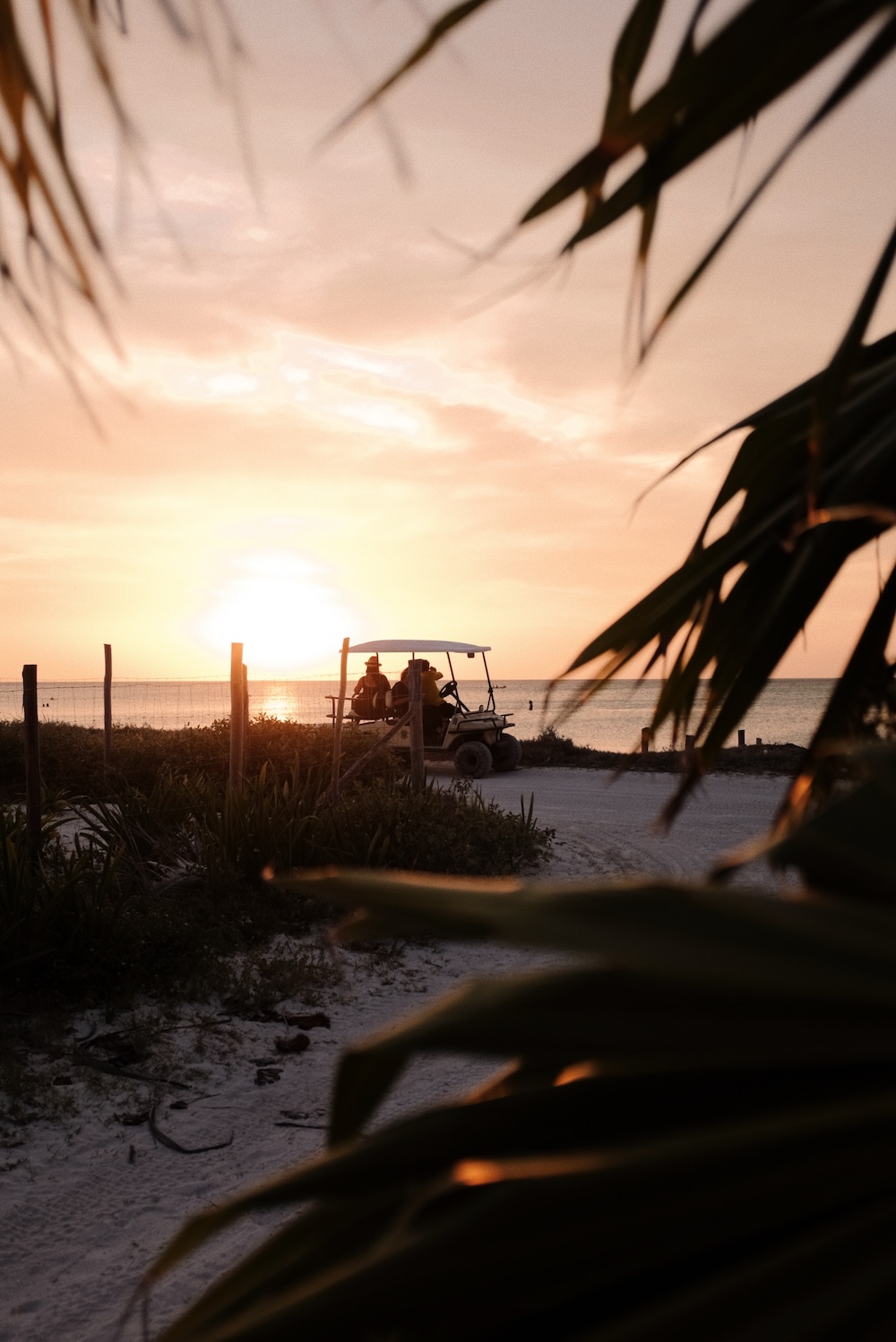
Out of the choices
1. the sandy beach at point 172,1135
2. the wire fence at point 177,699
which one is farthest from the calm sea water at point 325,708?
the sandy beach at point 172,1135

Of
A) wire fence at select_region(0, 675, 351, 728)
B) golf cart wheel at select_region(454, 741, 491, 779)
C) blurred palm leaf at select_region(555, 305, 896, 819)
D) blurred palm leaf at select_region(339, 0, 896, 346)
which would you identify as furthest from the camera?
wire fence at select_region(0, 675, 351, 728)

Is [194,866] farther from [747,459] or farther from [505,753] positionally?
[505,753]

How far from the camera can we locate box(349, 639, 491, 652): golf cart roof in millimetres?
19531

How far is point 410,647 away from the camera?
1955cm

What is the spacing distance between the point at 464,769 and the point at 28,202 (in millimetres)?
18623

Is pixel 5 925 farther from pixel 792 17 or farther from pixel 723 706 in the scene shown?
pixel 792 17

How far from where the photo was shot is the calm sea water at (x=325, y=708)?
55.0 meters

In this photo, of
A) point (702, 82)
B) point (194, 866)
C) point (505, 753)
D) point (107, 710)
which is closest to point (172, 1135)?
point (194, 866)

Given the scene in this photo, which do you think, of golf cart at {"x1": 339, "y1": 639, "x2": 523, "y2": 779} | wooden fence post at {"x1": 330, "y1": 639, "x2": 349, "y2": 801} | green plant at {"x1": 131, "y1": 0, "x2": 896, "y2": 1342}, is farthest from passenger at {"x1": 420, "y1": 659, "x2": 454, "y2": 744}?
green plant at {"x1": 131, "y1": 0, "x2": 896, "y2": 1342}

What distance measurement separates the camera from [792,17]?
2.45ft

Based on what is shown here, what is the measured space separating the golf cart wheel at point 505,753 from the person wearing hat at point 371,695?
245cm

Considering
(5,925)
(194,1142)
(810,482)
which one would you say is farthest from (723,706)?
(5,925)

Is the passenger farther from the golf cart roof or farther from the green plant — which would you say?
the green plant

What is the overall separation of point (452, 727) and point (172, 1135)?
14.8 metres
